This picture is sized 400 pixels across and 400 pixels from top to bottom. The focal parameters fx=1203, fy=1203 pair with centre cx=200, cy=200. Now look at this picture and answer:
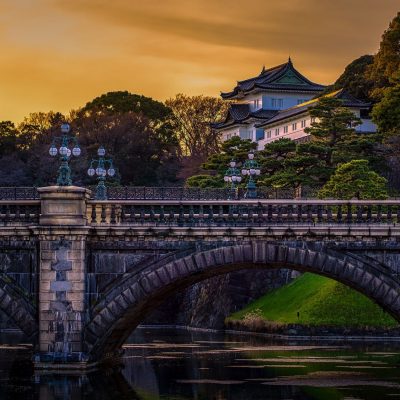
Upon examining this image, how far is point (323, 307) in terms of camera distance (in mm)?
68438

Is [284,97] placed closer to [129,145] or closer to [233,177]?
[129,145]

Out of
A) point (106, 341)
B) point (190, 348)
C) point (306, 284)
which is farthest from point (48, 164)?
point (106, 341)

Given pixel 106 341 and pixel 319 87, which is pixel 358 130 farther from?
pixel 106 341

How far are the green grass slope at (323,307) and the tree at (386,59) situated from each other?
34825mm

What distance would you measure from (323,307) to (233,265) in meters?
25.8

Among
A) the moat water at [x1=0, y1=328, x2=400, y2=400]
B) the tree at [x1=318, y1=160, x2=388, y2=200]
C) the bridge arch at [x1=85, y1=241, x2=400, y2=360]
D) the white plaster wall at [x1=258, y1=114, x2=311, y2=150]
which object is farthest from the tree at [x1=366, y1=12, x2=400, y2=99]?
the bridge arch at [x1=85, y1=241, x2=400, y2=360]

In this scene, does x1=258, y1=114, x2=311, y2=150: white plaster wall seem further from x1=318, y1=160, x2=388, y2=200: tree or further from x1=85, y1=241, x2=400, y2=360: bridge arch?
x1=85, y1=241, x2=400, y2=360: bridge arch

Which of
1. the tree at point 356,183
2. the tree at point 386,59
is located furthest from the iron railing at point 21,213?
the tree at point 386,59

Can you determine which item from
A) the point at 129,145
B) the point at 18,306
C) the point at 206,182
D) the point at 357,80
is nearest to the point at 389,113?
the point at 206,182

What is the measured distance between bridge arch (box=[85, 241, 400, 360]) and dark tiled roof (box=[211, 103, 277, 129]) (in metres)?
85.5

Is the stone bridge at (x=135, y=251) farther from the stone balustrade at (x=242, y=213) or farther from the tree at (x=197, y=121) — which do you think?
the tree at (x=197, y=121)

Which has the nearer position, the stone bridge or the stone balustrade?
the stone bridge

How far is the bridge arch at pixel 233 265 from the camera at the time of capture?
41688 mm

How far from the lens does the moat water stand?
38344 mm
